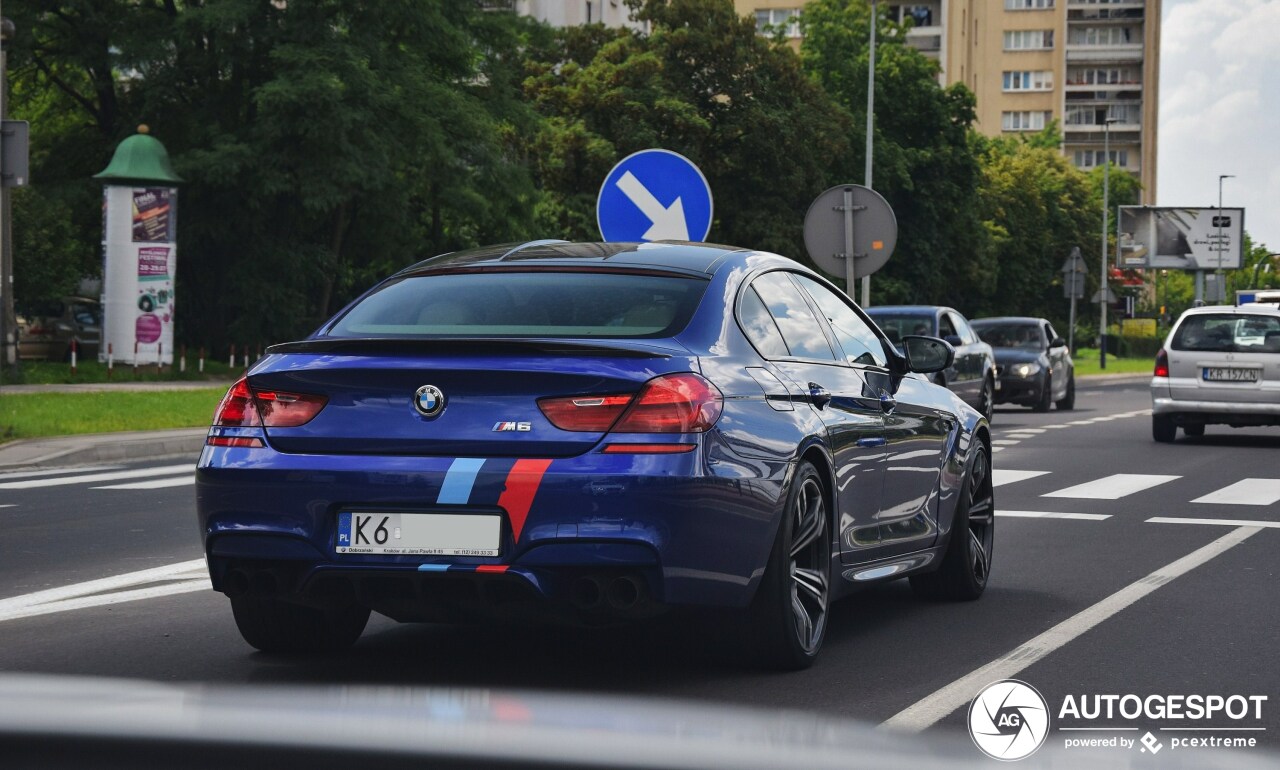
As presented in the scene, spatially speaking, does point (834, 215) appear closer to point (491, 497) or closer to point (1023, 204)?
point (491, 497)

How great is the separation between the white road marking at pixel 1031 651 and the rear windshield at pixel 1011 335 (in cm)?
2134

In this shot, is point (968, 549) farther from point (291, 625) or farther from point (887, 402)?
point (291, 625)

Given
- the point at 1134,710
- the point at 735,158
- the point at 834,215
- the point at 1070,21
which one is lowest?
the point at 1134,710

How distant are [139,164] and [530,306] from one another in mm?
28905

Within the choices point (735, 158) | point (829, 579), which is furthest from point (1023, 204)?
point (829, 579)

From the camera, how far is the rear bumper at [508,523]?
5.49m

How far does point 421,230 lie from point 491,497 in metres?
43.2

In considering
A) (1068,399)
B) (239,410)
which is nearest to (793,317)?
(239,410)

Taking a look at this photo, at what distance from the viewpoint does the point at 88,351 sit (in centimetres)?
4209

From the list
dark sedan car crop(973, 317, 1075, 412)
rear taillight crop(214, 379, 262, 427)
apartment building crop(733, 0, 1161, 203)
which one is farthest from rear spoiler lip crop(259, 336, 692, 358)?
apartment building crop(733, 0, 1161, 203)

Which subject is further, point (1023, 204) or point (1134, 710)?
point (1023, 204)

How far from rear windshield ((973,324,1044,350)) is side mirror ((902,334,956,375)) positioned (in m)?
23.6

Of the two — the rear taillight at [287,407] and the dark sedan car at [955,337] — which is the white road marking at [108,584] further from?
the dark sedan car at [955,337]

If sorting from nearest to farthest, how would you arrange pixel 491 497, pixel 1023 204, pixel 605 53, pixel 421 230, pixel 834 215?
pixel 491 497 → pixel 834 215 → pixel 421 230 → pixel 605 53 → pixel 1023 204
